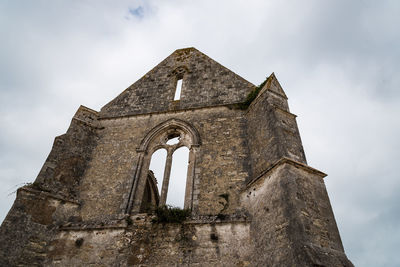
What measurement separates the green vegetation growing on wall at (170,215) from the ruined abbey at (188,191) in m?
0.04

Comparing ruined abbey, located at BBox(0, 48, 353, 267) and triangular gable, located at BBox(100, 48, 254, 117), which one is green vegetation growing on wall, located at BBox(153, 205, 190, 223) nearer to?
ruined abbey, located at BBox(0, 48, 353, 267)

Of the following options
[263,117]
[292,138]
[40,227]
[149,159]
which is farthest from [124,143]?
[292,138]

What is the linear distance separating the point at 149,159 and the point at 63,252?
3.32m

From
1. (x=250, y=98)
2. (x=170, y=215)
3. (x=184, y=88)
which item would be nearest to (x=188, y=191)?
(x=170, y=215)

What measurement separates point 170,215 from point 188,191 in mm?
1000

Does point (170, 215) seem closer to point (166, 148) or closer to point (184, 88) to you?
point (166, 148)

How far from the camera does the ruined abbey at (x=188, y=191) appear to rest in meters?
5.84

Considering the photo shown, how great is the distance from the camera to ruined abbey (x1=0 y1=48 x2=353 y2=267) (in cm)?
584

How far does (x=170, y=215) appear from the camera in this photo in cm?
692

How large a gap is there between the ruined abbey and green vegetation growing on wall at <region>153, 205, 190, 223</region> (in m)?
0.04

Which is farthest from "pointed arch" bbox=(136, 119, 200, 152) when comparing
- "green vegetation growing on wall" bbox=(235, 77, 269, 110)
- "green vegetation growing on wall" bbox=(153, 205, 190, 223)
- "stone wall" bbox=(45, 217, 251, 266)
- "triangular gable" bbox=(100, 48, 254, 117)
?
"stone wall" bbox=(45, 217, 251, 266)

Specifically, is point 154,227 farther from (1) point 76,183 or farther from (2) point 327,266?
(2) point 327,266

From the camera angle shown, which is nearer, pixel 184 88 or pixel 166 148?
pixel 166 148

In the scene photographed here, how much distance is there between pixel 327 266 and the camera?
4.72m
